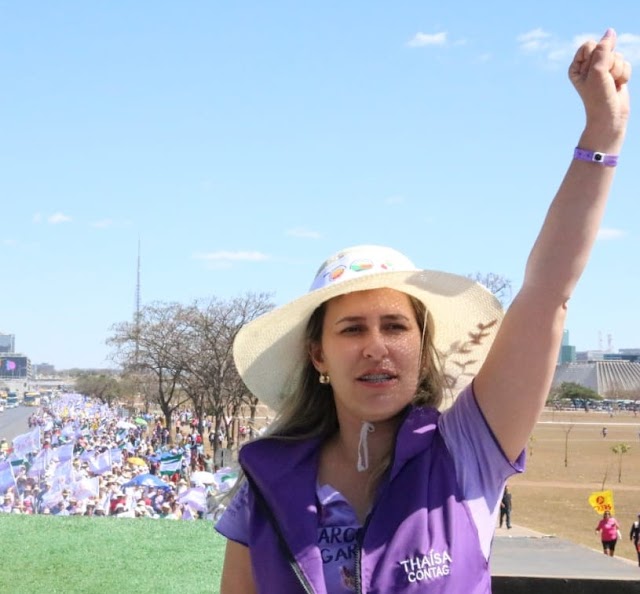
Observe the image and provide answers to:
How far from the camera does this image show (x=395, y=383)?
1.73 m

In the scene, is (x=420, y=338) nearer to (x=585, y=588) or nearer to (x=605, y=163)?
(x=605, y=163)

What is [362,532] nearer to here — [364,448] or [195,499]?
[364,448]

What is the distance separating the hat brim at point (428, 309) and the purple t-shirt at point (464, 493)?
0.62ft

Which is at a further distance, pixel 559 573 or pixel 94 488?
pixel 94 488

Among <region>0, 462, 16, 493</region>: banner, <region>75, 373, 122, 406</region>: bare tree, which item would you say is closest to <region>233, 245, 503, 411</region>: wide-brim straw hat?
<region>0, 462, 16, 493</region>: banner

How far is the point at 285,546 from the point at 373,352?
387mm

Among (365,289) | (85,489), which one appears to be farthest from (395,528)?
(85,489)

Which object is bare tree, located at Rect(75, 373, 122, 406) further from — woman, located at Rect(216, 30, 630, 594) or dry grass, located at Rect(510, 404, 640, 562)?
woman, located at Rect(216, 30, 630, 594)

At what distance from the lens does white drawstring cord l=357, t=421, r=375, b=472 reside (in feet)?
5.74

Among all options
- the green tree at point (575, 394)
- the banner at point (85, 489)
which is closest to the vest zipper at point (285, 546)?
the banner at point (85, 489)

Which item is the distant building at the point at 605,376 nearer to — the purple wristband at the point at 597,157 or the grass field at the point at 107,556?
the grass field at the point at 107,556

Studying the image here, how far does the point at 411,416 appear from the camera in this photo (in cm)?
174

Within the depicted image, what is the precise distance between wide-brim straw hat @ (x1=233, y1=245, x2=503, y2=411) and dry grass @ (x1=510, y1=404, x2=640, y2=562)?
17.7m

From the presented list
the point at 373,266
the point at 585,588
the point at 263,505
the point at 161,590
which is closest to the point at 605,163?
the point at 373,266
